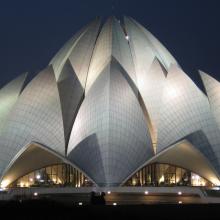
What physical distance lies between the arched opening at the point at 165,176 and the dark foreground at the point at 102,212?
17153 mm

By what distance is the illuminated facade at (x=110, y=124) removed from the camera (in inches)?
1242

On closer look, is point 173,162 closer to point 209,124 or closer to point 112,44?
point 209,124

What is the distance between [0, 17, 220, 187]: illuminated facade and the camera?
31547 mm

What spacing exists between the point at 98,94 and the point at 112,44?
641 cm

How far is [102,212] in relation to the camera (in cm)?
1638

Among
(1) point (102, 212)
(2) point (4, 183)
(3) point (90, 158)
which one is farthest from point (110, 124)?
(1) point (102, 212)

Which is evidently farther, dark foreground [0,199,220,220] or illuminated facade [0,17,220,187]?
illuminated facade [0,17,220,187]

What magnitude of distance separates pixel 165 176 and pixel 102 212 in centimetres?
2150

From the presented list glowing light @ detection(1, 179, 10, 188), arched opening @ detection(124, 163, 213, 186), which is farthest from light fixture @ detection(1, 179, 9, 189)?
arched opening @ detection(124, 163, 213, 186)

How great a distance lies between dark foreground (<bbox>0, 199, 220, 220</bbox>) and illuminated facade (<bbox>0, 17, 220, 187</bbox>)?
12.5 m

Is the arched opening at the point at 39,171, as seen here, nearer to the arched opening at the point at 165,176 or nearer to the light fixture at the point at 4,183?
the light fixture at the point at 4,183

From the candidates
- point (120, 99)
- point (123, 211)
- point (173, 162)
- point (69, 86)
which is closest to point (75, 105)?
point (69, 86)

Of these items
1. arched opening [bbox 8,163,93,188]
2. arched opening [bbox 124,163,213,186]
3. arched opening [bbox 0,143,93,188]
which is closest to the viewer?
arched opening [bbox 0,143,93,188]

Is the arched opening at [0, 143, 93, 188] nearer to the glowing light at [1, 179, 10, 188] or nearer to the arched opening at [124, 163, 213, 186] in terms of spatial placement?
the glowing light at [1, 179, 10, 188]
